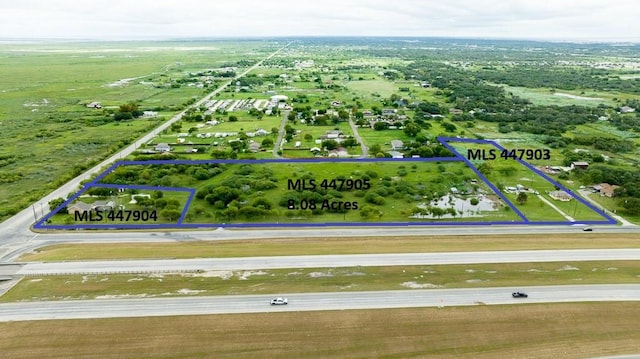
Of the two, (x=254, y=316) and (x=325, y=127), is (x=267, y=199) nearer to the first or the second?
(x=254, y=316)

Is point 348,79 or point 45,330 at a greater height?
point 348,79

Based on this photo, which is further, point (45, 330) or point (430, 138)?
point (430, 138)

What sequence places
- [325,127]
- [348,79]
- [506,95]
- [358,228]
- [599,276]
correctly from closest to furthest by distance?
[599,276], [358,228], [325,127], [506,95], [348,79]

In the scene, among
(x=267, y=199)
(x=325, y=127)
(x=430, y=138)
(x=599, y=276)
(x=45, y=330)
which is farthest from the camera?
(x=325, y=127)

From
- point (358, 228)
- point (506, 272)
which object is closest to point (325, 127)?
point (358, 228)

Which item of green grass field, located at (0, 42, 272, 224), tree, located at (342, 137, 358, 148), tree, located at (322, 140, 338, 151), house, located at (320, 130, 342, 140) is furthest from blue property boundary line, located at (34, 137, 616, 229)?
house, located at (320, 130, 342, 140)

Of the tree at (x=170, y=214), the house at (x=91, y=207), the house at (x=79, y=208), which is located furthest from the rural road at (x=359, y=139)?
the house at (x=79, y=208)
